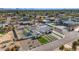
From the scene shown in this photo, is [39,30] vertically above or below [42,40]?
above

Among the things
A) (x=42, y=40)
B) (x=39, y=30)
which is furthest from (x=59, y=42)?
(x=39, y=30)

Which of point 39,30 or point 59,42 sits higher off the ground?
point 39,30

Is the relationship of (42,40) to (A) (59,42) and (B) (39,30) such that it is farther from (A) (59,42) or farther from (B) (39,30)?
(A) (59,42)

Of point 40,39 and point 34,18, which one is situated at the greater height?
point 34,18
